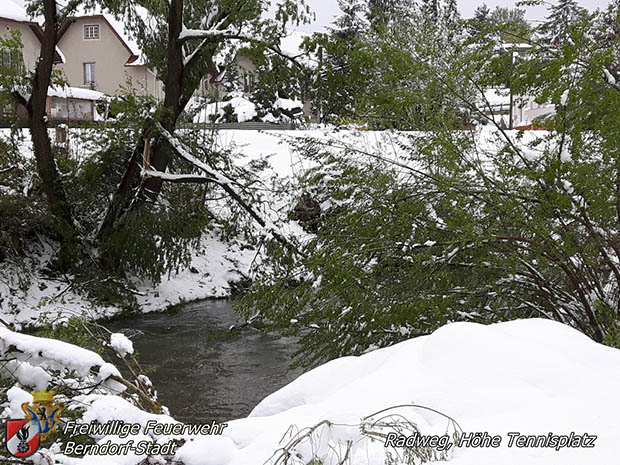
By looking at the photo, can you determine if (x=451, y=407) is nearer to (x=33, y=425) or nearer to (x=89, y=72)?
(x=33, y=425)

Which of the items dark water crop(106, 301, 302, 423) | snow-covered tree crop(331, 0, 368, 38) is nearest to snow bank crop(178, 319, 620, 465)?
dark water crop(106, 301, 302, 423)

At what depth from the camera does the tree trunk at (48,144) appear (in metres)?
11.8

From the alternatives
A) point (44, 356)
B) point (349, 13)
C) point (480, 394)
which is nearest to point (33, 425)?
point (44, 356)

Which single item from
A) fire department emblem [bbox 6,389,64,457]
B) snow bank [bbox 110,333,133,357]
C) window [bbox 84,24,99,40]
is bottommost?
fire department emblem [bbox 6,389,64,457]

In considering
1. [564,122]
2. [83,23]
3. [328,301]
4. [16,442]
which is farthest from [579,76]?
[83,23]

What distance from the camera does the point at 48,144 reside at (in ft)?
40.9

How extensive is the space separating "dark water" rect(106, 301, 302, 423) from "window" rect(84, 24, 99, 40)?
993 inches

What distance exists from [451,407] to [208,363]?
7.07 m

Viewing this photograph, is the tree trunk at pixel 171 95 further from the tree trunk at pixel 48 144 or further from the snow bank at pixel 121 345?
the snow bank at pixel 121 345

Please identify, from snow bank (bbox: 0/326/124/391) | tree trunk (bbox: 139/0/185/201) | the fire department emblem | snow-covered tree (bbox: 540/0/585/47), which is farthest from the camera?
tree trunk (bbox: 139/0/185/201)

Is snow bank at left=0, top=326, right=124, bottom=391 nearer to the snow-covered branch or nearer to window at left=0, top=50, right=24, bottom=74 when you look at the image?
the snow-covered branch

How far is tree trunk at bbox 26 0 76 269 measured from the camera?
11828 mm

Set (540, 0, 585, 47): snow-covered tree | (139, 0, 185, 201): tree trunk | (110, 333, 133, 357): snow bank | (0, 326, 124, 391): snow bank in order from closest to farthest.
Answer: (0, 326, 124, 391): snow bank < (110, 333, 133, 357): snow bank < (540, 0, 585, 47): snow-covered tree < (139, 0, 185, 201): tree trunk

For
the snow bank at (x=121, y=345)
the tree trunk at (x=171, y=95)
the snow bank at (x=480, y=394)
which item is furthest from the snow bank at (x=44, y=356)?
the tree trunk at (x=171, y=95)
